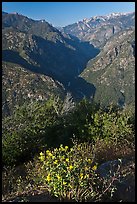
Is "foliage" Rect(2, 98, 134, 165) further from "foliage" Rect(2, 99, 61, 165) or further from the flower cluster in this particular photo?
the flower cluster

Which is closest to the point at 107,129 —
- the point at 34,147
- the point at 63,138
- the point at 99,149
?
the point at 63,138

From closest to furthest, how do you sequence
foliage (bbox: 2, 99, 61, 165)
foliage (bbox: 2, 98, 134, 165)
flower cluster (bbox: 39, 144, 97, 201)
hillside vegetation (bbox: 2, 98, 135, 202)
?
flower cluster (bbox: 39, 144, 97, 201) → hillside vegetation (bbox: 2, 98, 135, 202) → foliage (bbox: 2, 98, 134, 165) → foliage (bbox: 2, 99, 61, 165)

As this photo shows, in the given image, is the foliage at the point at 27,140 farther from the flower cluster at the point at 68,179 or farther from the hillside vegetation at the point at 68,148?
the flower cluster at the point at 68,179

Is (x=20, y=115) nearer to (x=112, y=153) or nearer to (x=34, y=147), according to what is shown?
(x=34, y=147)

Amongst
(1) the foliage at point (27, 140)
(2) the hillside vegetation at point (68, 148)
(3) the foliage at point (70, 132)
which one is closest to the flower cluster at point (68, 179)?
(2) the hillside vegetation at point (68, 148)

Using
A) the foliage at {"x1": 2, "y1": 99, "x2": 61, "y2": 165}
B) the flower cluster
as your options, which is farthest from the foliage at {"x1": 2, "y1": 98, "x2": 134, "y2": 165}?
the flower cluster

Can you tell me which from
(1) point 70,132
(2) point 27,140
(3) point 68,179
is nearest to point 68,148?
(3) point 68,179

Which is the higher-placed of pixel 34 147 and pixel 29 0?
pixel 29 0

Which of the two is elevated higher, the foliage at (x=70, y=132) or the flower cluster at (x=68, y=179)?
the foliage at (x=70, y=132)

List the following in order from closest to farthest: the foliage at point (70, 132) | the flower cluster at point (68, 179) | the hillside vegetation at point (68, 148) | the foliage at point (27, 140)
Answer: the flower cluster at point (68, 179) < the hillside vegetation at point (68, 148) < the foliage at point (70, 132) < the foliage at point (27, 140)

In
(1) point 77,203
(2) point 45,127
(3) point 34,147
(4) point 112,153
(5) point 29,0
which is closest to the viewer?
(5) point 29,0

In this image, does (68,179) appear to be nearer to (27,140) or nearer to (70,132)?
(70,132)
